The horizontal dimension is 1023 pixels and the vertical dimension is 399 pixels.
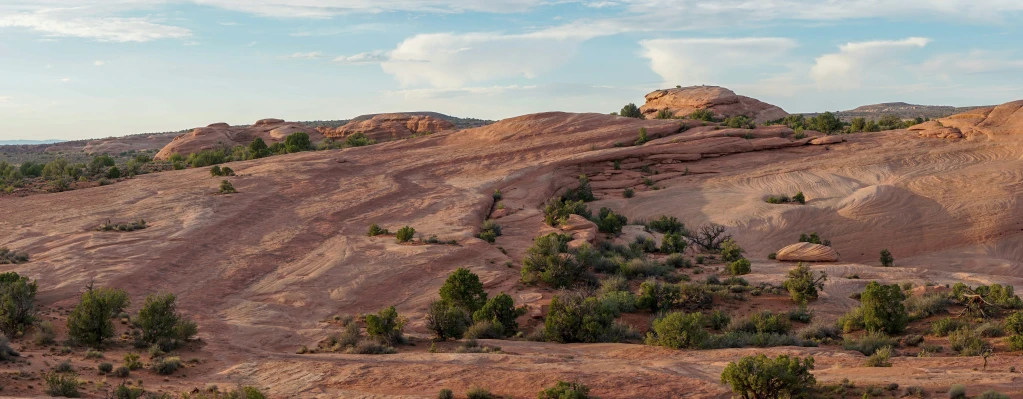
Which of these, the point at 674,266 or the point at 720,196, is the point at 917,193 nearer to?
the point at 720,196

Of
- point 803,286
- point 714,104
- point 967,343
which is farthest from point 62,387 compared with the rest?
point 714,104

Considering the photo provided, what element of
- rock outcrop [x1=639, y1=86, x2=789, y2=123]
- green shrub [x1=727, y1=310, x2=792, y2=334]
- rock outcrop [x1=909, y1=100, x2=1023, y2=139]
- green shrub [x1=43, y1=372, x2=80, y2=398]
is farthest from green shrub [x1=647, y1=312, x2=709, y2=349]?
rock outcrop [x1=639, y1=86, x2=789, y2=123]

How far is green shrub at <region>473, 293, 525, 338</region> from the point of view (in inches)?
663

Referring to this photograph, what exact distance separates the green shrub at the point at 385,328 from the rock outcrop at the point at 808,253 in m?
15.6

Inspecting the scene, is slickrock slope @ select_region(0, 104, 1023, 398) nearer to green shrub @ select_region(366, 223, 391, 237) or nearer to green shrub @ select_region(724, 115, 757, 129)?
green shrub @ select_region(366, 223, 391, 237)

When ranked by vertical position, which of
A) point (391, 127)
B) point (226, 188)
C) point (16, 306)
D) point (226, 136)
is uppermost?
point (391, 127)

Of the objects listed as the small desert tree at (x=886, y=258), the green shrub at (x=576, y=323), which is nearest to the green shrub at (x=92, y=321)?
the green shrub at (x=576, y=323)

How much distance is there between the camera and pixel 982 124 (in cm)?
3800

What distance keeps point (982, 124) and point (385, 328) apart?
34.3 m

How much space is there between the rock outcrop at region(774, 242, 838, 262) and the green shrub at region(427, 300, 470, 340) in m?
14.2

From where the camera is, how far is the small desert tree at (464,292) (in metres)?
18.1

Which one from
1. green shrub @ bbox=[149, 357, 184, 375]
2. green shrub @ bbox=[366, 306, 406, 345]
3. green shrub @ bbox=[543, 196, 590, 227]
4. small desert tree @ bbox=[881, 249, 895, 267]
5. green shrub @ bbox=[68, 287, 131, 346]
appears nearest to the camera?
green shrub @ bbox=[149, 357, 184, 375]

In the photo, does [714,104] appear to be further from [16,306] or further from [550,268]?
[16,306]

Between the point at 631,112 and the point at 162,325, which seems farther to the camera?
the point at 631,112
